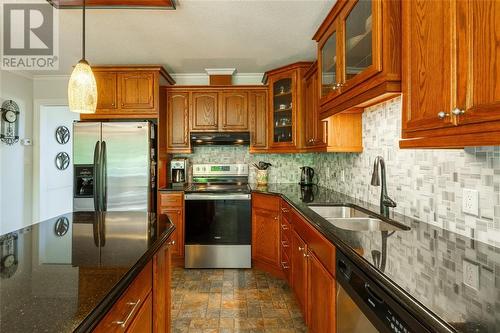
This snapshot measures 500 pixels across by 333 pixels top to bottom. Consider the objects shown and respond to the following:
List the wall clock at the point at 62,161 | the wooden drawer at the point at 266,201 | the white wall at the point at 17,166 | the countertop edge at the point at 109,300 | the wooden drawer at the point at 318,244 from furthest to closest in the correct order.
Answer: the wall clock at the point at 62,161 → the white wall at the point at 17,166 → the wooden drawer at the point at 266,201 → the wooden drawer at the point at 318,244 → the countertop edge at the point at 109,300

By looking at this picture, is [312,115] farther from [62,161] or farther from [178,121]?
[62,161]

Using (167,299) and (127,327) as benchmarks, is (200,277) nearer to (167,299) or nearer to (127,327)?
(167,299)

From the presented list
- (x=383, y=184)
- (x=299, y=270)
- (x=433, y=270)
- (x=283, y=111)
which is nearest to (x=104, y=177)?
(x=283, y=111)

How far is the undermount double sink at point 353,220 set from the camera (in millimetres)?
1863

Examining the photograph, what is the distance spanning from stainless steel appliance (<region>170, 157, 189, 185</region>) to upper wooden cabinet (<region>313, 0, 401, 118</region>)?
85.4 inches

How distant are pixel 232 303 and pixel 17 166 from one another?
10.8ft

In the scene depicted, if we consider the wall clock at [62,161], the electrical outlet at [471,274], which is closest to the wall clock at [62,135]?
the wall clock at [62,161]

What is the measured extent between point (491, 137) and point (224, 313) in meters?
2.28

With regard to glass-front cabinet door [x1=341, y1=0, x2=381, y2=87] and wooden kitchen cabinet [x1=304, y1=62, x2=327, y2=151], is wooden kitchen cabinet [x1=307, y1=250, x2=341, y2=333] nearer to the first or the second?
glass-front cabinet door [x1=341, y1=0, x2=381, y2=87]

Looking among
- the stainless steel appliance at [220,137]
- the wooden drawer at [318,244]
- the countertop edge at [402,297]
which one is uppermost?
the stainless steel appliance at [220,137]

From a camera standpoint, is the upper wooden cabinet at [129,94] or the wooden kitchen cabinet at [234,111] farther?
the wooden kitchen cabinet at [234,111]

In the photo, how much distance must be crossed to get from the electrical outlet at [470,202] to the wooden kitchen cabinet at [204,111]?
2.99 metres

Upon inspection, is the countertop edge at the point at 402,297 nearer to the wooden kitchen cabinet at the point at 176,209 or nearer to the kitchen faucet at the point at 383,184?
the kitchen faucet at the point at 383,184

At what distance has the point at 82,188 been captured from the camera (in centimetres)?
343
